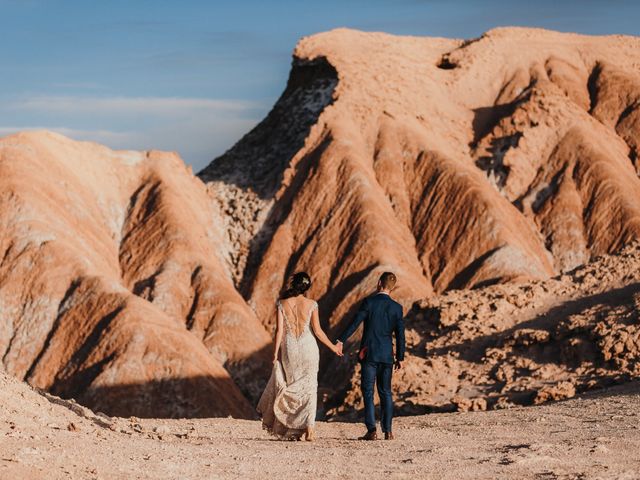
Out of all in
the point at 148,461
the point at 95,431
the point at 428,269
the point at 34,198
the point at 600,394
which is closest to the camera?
the point at 148,461

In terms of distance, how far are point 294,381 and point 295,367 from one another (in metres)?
0.19

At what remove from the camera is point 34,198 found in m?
52.1

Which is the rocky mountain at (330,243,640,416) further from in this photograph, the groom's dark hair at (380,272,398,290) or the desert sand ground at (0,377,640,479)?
the groom's dark hair at (380,272,398,290)

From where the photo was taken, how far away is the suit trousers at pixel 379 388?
15.7 meters

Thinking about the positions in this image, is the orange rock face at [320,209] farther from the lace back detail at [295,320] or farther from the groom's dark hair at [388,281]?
the lace back detail at [295,320]

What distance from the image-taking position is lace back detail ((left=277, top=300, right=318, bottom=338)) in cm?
1523

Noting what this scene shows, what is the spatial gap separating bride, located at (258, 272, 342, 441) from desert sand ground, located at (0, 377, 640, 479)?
308 mm

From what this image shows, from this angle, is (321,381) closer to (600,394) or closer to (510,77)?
(600,394)

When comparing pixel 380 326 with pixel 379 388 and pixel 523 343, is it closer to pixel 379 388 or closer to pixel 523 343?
pixel 379 388

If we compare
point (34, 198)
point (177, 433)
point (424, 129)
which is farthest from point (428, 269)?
point (177, 433)

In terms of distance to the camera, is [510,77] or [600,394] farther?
[510,77]

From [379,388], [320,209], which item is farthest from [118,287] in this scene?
[379,388]

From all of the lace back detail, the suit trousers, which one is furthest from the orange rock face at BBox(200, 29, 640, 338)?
the lace back detail

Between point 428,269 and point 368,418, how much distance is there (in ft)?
137
